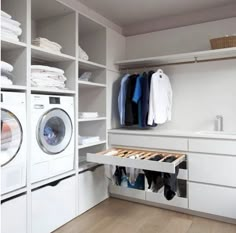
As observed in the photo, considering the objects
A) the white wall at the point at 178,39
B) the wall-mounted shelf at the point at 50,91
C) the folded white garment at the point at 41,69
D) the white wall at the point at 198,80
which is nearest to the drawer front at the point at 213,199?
the white wall at the point at 198,80

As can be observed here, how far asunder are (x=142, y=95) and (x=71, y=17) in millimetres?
1208

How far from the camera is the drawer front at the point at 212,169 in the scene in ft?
7.53

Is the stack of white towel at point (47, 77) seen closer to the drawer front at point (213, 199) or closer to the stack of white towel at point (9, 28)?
the stack of white towel at point (9, 28)

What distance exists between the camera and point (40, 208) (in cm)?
206

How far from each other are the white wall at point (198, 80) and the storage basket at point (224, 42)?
1.04 feet

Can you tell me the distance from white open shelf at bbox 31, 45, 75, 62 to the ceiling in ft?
2.58

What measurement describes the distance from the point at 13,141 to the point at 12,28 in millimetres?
890

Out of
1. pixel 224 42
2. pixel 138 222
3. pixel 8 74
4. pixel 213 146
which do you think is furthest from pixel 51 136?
pixel 224 42

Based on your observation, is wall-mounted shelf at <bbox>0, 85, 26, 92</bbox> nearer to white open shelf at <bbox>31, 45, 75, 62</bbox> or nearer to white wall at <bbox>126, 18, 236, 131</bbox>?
white open shelf at <bbox>31, 45, 75, 62</bbox>

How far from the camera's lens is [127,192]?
9.46ft

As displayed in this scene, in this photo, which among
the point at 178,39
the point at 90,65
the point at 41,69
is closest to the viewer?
the point at 41,69

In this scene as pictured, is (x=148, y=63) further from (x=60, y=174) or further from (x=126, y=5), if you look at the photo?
(x=60, y=174)

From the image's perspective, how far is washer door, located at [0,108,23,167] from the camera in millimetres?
1741

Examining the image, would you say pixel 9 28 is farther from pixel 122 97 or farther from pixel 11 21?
pixel 122 97
